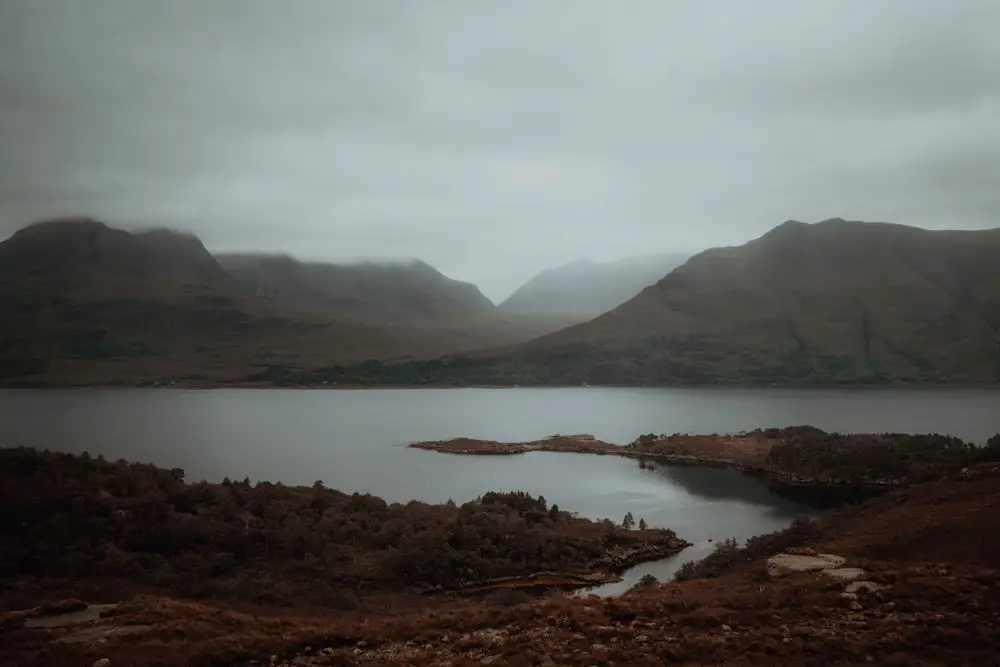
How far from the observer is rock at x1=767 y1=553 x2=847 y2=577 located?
21.8 metres

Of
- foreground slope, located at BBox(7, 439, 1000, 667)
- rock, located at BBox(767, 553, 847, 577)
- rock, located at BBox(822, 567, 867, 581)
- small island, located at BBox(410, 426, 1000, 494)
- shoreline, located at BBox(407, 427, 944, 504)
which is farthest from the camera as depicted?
shoreline, located at BBox(407, 427, 944, 504)

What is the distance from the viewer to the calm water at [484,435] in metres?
55.4

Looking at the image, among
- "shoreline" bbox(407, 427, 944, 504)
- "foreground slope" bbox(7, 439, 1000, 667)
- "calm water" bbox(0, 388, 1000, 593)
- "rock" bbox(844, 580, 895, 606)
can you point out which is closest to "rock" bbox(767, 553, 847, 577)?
"foreground slope" bbox(7, 439, 1000, 667)

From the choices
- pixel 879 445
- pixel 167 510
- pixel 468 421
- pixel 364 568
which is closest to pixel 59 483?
pixel 167 510

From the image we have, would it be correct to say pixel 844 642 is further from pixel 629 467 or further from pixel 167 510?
pixel 629 467

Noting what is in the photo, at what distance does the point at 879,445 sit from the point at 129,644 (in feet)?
228

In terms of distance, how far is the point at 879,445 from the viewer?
218ft

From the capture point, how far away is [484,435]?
109 m

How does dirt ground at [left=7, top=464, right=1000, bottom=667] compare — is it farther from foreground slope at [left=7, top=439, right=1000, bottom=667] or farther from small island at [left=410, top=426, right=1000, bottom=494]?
small island at [left=410, top=426, right=1000, bottom=494]

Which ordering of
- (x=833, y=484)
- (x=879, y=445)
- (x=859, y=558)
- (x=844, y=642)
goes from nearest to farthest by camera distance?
1. (x=844, y=642)
2. (x=859, y=558)
3. (x=833, y=484)
4. (x=879, y=445)

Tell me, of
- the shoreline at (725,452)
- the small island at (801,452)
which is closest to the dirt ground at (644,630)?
the small island at (801,452)

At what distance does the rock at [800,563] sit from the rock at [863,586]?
274 centimetres

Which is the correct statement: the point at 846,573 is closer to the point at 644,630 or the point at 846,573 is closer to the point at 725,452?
the point at 644,630

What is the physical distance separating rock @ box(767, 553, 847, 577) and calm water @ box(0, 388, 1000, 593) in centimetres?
963
